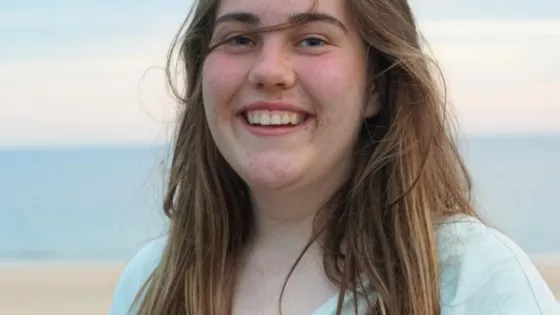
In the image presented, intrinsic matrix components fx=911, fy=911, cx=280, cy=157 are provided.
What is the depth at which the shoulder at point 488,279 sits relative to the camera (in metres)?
2.22

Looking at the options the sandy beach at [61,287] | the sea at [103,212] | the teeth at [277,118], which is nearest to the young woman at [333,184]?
the teeth at [277,118]

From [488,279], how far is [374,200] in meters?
0.44

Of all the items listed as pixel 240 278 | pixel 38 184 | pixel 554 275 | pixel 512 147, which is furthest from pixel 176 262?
pixel 512 147

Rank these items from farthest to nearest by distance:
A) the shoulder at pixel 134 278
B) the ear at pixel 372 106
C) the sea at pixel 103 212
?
the sea at pixel 103 212, the shoulder at pixel 134 278, the ear at pixel 372 106

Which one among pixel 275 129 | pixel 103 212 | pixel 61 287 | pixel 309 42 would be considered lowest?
pixel 61 287

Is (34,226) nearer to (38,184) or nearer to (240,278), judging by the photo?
(38,184)

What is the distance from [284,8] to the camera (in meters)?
2.43

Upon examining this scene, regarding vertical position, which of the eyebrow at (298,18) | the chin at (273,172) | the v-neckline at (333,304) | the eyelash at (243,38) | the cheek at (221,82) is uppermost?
the eyebrow at (298,18)

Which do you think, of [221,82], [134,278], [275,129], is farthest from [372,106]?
[134,278]

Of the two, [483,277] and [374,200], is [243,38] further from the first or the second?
[483,277]

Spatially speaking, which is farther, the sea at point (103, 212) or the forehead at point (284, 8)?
the sea at point (103, 212)

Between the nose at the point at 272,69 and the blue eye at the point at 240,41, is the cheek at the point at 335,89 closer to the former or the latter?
the nose at the point at 272,69

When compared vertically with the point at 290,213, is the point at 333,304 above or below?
below

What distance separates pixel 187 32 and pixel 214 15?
0.68ft
